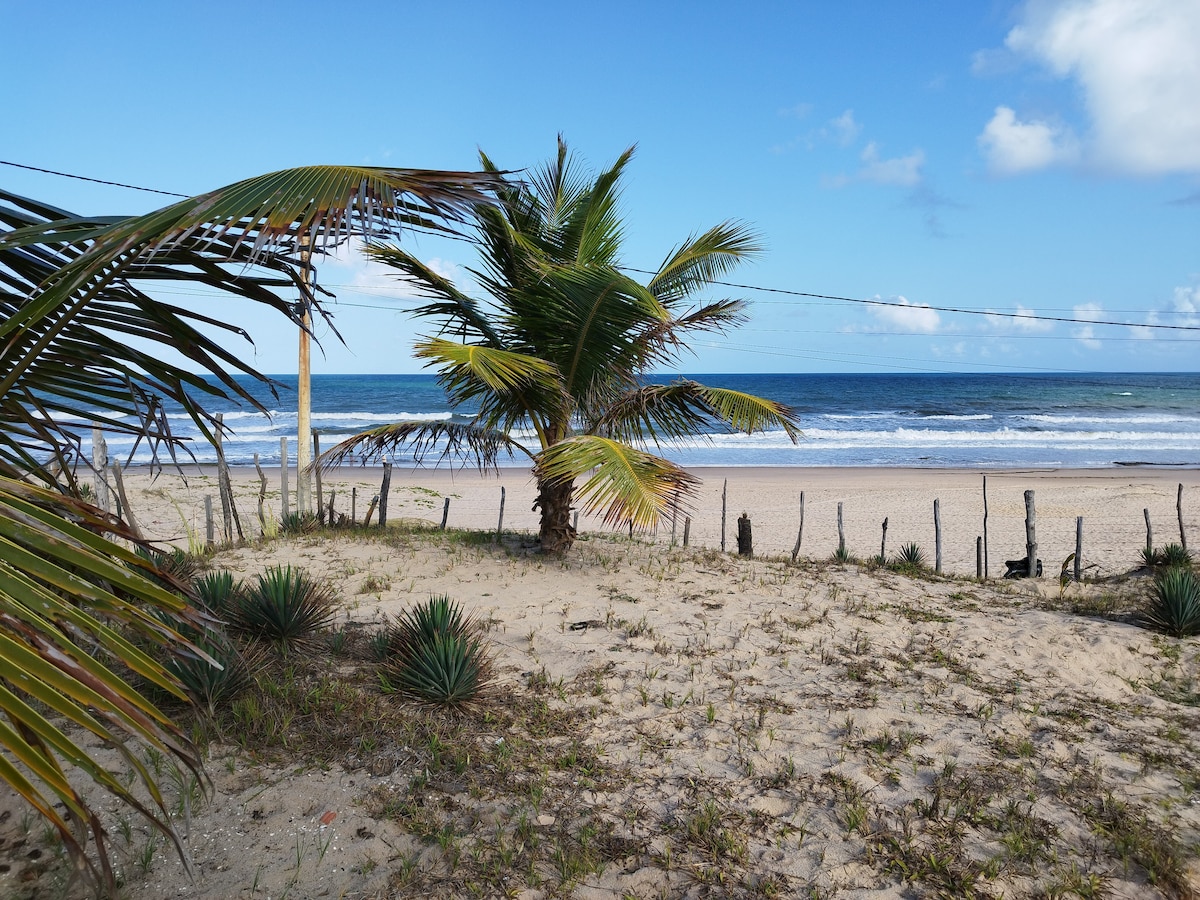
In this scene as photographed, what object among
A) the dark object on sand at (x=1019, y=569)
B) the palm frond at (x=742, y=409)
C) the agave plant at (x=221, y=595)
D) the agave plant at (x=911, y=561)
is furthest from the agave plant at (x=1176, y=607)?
the agave plant at (x=221, y=595)

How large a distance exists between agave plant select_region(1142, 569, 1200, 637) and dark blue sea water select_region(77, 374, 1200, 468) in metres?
9.31

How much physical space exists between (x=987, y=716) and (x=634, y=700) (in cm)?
233

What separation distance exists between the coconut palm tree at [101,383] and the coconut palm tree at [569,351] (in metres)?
4.42

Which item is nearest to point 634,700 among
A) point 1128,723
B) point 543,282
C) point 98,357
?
point 1128,723

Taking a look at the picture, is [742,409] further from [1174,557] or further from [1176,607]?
[1174,557]

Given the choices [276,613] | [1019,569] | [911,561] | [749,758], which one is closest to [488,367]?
[276,613]

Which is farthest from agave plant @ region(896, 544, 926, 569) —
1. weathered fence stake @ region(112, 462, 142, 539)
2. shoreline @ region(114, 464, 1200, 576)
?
weathered fence stake @ region(112, 462, 142, 539)

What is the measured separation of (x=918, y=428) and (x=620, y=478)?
132ft

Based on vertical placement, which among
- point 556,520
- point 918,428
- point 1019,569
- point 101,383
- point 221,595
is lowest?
point 1019,569

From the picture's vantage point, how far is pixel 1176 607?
22.9 ft

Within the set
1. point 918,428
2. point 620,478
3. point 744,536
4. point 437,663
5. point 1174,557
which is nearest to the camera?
point 437,663

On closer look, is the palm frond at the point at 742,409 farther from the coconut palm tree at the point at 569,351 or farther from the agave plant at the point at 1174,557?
the agave plant at the point at 1174,557

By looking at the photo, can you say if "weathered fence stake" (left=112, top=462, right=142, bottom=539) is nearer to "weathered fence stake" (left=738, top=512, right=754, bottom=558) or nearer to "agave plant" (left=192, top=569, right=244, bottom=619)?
"agave plant" (left=192, top=569, right=244, bottom=619)

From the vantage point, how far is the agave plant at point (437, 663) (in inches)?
199
